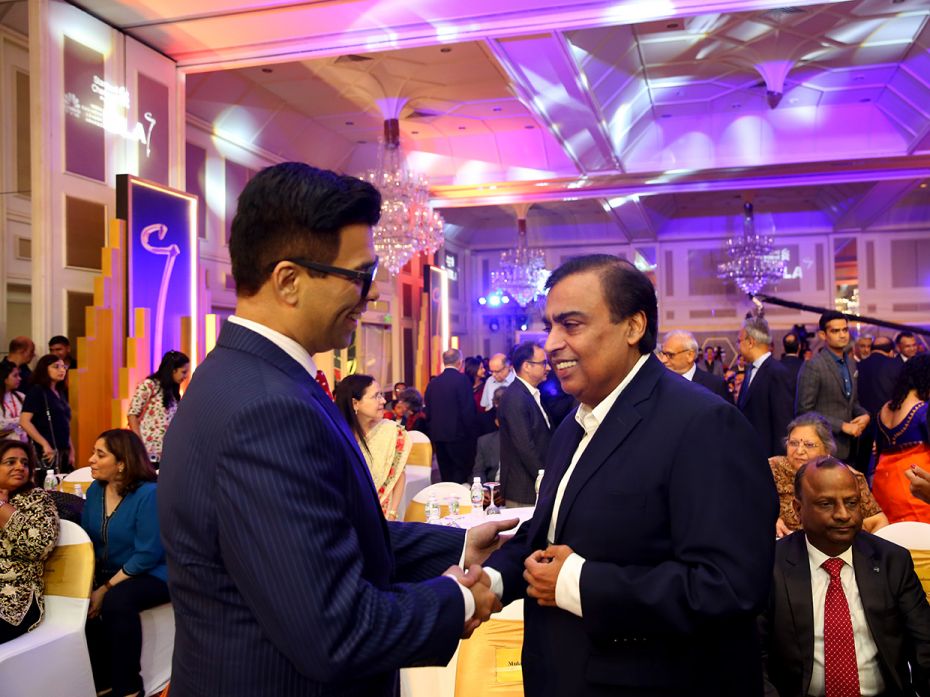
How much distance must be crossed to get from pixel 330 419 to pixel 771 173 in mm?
11765

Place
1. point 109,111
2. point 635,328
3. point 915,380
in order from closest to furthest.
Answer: point 635,328, point 915,380, point 109,111

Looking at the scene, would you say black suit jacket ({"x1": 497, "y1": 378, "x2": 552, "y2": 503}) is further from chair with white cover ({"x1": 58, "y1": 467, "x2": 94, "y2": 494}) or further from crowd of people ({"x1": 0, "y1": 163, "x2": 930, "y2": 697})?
chair with white cover ({"x1": 58, "y1": 467, "x2": 94, "y2": 494})

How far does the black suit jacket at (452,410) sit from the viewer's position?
7824 millimetres

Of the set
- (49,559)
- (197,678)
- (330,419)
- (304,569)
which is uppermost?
(330,419)

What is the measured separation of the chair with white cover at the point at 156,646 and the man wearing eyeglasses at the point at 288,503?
295 centimetres

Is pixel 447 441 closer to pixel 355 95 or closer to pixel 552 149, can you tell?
pixel 355 95

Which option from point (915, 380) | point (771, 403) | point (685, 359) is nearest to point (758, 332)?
point (771, 403)

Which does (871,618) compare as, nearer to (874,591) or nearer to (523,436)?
(874,591)

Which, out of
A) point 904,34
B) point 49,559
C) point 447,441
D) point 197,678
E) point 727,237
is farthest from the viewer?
point 727,237

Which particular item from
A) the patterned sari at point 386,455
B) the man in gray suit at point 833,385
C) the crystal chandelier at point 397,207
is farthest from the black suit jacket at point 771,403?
the crystal chandelier at point 397,207

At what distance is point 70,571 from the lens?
3549 millimetres

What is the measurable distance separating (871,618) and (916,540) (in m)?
0.82

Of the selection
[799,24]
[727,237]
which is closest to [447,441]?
[799,24]

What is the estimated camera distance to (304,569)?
106 centimetres
